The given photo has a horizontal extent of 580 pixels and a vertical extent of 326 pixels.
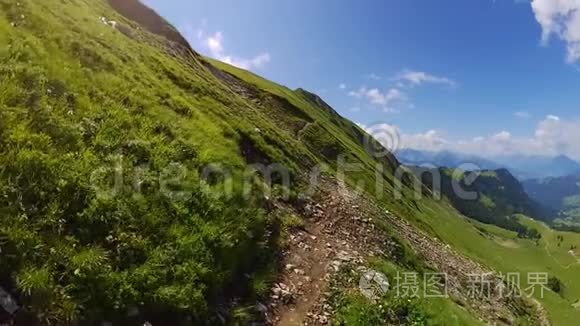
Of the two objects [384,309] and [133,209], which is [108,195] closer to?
[133,209]

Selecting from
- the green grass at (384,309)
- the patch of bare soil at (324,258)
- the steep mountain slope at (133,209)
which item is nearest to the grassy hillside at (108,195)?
the steep mountain slope at (133,209)

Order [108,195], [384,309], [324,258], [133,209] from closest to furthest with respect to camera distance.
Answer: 1. [108,195]
2. [133,209]
3. [384,309]
4. [324,258]

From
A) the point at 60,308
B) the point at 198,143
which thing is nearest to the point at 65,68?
the point at 198,143

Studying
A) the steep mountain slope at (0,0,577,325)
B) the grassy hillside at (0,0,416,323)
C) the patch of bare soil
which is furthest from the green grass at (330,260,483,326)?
the grassy hillside at (0,0,416,323)

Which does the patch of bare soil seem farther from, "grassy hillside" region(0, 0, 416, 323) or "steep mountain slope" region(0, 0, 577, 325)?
"grassy hillside" region(0, 0, 416, 323)

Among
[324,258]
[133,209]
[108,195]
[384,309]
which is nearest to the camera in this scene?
[108,195]

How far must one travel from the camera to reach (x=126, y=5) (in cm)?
8125

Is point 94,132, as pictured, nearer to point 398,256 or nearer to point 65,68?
point 65,68

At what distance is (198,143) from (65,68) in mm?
6839

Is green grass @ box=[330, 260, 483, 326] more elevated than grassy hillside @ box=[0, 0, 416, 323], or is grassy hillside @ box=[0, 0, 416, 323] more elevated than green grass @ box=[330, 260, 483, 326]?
grassy hillside @ box=[0, 0, 416, 323]

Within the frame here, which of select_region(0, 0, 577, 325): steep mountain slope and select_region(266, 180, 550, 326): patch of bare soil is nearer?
select_region(0, 0, 577, 325): steep mountain slope

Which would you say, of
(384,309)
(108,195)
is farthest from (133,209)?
(384,309)

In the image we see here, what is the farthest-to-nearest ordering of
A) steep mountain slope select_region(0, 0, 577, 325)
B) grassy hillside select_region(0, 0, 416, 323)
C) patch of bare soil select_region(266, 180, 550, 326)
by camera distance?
patch of bare soil select_region(266, 180, 550, 326)
steep mountain slope select_region(0, 0, 577, 325)
grassy hillside select_region(0, 0, 416, 323)

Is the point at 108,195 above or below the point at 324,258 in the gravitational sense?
above
